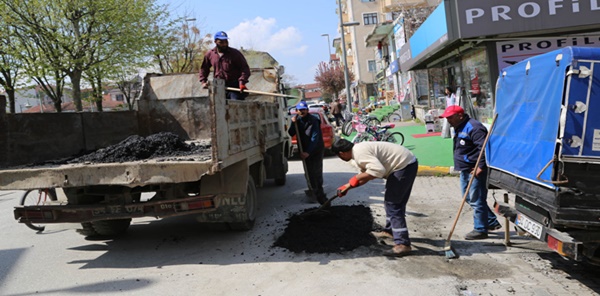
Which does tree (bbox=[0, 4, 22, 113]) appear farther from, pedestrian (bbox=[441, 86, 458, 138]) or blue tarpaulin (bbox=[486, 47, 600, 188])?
blue tarpaulin (bbox=[486, 47, 600, 188])

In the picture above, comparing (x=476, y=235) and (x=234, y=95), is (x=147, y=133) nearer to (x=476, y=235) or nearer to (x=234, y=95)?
(x=234, y=95)

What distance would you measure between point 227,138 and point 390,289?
2.22 metres

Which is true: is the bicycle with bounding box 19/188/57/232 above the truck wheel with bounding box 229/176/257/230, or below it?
above

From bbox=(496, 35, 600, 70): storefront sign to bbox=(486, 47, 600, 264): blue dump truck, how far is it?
791cm

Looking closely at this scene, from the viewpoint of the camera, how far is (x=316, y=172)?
6965 millimetres

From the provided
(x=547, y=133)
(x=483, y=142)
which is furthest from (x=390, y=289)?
(x=483, y=142)

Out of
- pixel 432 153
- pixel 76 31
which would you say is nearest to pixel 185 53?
pixel 76 31

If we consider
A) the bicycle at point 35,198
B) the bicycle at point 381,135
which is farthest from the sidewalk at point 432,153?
the bicycle at point 35,198

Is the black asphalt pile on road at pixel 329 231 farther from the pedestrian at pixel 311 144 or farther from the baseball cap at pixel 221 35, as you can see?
the baseball cap at pixel 221 35

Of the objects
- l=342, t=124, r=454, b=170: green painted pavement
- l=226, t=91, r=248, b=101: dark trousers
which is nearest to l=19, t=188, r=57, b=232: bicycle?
l=226, t=91, r=248, b=101: dark trousers

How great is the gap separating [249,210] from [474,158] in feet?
9.50

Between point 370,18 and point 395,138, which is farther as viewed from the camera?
point 370,18

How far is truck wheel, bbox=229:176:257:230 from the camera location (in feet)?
18.5

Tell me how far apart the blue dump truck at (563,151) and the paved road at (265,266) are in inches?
→ 23.3
